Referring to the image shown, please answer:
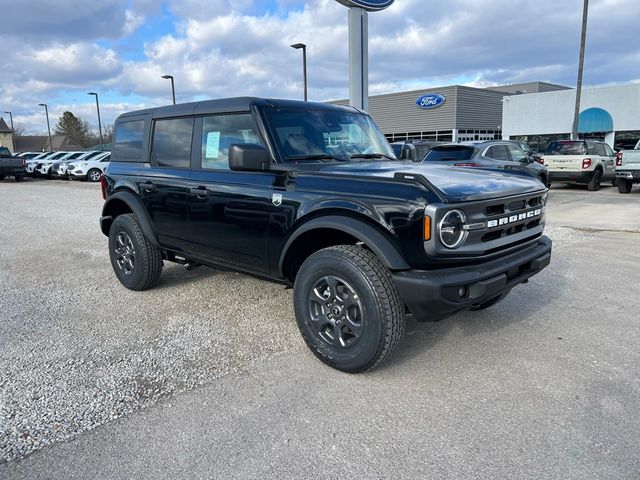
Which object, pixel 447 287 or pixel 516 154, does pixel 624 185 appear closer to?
pixel 516 154

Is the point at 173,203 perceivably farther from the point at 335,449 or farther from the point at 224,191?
the point at 335,449

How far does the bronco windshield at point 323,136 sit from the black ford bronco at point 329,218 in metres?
0.01

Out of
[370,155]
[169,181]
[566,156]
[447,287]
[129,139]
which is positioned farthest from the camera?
[566,156]

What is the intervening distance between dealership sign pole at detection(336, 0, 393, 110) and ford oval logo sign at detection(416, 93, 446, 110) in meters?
28.6

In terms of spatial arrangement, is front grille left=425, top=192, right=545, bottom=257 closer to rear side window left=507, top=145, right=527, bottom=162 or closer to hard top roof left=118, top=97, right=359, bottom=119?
hard top roof left=118, top=97, right=359, bottom=119

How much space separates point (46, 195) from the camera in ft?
57.0

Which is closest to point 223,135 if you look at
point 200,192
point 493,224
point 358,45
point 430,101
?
point 200,192

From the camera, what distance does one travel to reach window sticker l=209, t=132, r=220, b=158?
425 cm

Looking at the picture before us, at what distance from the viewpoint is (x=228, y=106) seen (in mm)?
4105

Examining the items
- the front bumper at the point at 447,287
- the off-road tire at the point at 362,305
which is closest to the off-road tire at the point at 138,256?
the off-road tire at the point at 362,305

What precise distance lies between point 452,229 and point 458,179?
563 millimetres

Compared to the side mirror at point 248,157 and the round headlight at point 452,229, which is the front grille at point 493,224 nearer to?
the round headlight at point 452,229

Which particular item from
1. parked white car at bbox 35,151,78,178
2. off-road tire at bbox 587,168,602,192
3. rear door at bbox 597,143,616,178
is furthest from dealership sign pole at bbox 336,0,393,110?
parked white car at bbox 35,151,78,178

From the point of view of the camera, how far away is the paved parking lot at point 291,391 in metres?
2.44
